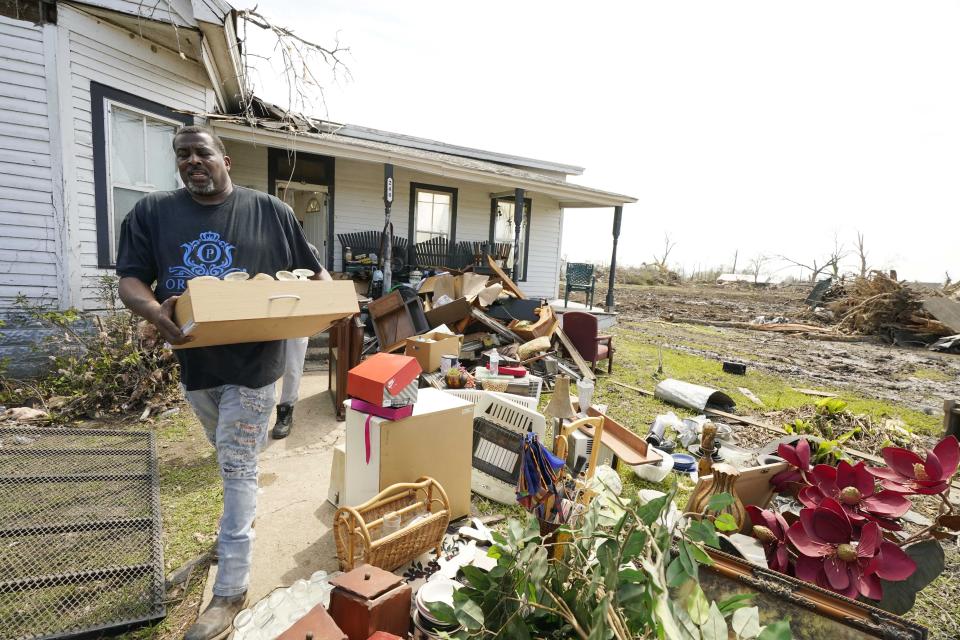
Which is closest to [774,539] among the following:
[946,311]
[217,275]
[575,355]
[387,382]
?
[387,382]

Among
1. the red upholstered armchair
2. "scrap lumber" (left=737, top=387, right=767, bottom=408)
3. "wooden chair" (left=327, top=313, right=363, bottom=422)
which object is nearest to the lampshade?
"wooden chair" (left=327, top=313, right=363, bottom=422)

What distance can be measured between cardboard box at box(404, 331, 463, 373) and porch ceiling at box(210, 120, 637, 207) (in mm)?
3514

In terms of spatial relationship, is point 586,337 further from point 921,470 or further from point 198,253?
point 198,253

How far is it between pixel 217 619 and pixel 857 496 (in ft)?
8.29

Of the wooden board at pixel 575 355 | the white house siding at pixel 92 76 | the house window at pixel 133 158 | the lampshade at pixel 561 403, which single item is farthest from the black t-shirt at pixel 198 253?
the wooden board at pixel 575 355

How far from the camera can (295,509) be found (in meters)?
3.04

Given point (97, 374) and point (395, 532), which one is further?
point (97, 374)

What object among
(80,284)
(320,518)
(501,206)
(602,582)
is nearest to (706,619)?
(602,582)

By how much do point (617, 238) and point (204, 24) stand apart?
10509mm

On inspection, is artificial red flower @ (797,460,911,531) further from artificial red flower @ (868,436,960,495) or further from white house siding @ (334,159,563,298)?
white house siding @ (334,159,563,298)

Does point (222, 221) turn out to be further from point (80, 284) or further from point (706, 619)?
point (80, 284)

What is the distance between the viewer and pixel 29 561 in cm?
233

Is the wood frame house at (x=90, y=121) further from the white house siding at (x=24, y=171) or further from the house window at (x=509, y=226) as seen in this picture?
the house window at (x=509, y=226)

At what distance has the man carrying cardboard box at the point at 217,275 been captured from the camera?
191 centimetres
